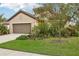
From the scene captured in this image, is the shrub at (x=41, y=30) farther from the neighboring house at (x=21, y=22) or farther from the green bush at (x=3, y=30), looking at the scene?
the green bush at (x=3, y=30)

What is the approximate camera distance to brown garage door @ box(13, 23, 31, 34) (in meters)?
5.11

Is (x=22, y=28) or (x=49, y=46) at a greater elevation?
(x=22, y=28)

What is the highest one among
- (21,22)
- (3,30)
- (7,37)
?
(21,22)

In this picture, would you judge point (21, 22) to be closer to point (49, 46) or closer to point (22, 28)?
point (22, 28)

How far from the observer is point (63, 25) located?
509cm

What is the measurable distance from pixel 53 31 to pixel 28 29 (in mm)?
594

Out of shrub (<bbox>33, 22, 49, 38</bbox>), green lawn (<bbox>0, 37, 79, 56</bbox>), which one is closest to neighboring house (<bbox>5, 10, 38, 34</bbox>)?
shrub (<bbox>33, 22, 49, 38</bbox>)

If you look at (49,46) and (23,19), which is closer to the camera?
(49,46)

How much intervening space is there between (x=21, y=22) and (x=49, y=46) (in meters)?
0.87

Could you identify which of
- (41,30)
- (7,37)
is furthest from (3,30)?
(41,30)

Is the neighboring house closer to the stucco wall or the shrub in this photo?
the stucco wall

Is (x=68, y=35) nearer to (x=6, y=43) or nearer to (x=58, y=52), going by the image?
(x=58, y=52)

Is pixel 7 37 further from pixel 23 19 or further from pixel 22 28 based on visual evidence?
pixel 23 19

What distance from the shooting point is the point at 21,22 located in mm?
5129
